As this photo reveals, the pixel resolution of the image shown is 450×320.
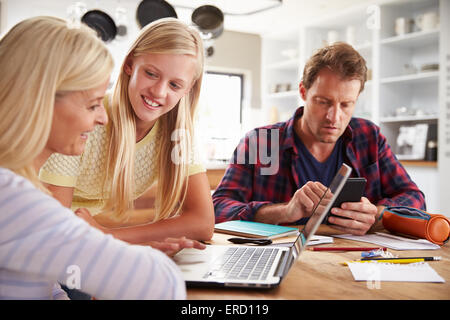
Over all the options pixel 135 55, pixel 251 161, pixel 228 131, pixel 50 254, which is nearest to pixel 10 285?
pixel 50 254

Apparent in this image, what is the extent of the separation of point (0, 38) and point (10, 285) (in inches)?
14.8

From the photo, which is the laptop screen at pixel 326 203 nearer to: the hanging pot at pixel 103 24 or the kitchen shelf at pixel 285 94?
the hanging pot at pixel 103 24

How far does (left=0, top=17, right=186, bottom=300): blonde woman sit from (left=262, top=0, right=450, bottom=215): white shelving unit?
131 inches

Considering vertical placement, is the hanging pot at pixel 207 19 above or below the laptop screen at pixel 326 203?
above

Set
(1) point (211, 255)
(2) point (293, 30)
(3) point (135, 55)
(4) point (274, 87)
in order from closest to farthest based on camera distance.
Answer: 1. (1) point (211, 255)
2. (3) point (135, 55)
3. (2) point (293, 30)
4. (4) point (274, 87)

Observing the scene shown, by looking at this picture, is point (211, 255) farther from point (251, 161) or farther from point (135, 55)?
point (251, 161)

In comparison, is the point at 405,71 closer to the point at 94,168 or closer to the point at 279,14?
the point at 279,14

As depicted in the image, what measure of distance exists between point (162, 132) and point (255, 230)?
414 millimetres

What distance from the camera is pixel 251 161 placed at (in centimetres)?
170

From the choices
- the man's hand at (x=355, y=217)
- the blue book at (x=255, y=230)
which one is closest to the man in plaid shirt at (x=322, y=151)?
the blue book at (x=255, y=230)

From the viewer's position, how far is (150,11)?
101 inches

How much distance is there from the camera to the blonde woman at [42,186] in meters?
0.53

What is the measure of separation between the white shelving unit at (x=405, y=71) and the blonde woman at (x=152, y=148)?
2.79m

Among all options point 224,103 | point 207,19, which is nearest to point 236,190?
point 207,19
